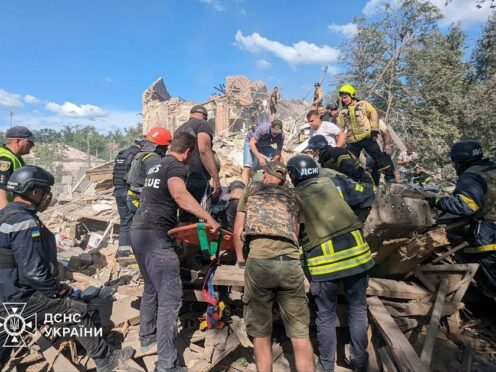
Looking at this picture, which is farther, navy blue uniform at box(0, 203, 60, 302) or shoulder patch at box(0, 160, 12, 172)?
shoulder patch at box(0, 160, 12, 172)

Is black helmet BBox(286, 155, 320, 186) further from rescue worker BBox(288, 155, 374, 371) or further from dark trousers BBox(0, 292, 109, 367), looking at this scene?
dark trousers BBox(0, 292, 109, 367)

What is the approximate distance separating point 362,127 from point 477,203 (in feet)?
7.10

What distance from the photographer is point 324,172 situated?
3377 millimetres

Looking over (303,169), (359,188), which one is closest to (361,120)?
(359,188)

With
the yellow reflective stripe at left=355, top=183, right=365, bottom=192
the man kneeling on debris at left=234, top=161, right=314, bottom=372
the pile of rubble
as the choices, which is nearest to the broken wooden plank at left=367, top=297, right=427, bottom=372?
the pile of rubble

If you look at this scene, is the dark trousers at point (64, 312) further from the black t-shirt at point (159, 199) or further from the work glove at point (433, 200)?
the work glove at point (433, 200)

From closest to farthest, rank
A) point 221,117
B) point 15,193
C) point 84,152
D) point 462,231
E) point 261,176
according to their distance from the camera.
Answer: point 15,193, point 261,176, point 462,231, point 221,117, point 84,152

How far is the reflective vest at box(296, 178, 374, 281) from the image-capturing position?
2.70 meters

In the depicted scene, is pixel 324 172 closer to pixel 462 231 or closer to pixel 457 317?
pixel 462 231

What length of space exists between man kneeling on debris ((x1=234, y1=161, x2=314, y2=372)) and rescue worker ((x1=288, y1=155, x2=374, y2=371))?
0.21 metres

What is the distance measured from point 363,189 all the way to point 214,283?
1.84m

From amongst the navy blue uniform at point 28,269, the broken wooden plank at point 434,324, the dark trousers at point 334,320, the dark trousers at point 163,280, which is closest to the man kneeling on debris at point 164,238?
the dark trousers at point 163,280

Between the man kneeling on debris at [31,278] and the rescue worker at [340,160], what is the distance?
10.3 feet

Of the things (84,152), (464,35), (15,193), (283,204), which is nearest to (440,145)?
(464,35)
